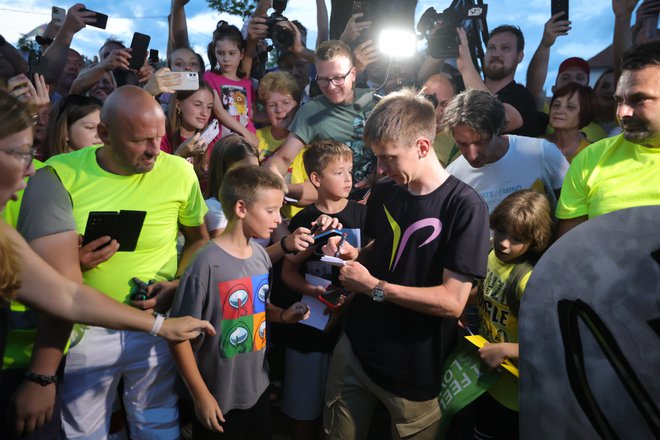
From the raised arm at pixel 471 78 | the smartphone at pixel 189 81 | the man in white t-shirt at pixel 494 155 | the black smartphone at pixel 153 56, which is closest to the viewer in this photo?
the man in white t-shirt at pixel 494 155

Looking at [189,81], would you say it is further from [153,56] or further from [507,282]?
[507,282]

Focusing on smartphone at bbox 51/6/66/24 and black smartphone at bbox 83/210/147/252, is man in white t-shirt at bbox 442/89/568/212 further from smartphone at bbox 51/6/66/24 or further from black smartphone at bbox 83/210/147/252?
smartphone at bbox 51/6/66/24

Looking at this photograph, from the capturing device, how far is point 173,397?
8.45 feet

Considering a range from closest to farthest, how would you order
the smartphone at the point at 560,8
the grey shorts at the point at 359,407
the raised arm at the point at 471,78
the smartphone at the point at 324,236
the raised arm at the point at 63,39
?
the grey shorts at the point at 359,407 → the smartphone at the point at 324,236 → the raised arm at the point at 471,78 → the smartphone at the point at 560,8 → the raised arm at the point at 63,39

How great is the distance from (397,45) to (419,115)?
8.63 ft

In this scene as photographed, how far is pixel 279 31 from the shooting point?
4863 millimetres

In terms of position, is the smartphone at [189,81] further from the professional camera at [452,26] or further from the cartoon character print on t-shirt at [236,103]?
the professional camera at [452,26]

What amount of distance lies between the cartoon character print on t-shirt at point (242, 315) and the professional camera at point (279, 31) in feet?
10.5

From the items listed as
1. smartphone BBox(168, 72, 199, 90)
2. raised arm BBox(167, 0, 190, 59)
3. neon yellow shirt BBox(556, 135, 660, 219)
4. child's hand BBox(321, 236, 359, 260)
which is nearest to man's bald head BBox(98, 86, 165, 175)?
child's hand BBox(321, 236, 359, 260)

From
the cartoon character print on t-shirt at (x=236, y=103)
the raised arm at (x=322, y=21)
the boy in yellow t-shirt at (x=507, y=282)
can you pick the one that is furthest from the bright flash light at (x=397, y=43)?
the boy in yellow t-shirt at (x=507, y=282)

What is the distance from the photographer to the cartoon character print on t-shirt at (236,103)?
4723 mm

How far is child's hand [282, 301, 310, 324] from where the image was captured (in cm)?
260

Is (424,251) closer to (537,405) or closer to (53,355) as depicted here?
(537,405)

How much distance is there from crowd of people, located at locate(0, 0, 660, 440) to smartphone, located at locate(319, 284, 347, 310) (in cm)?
1
